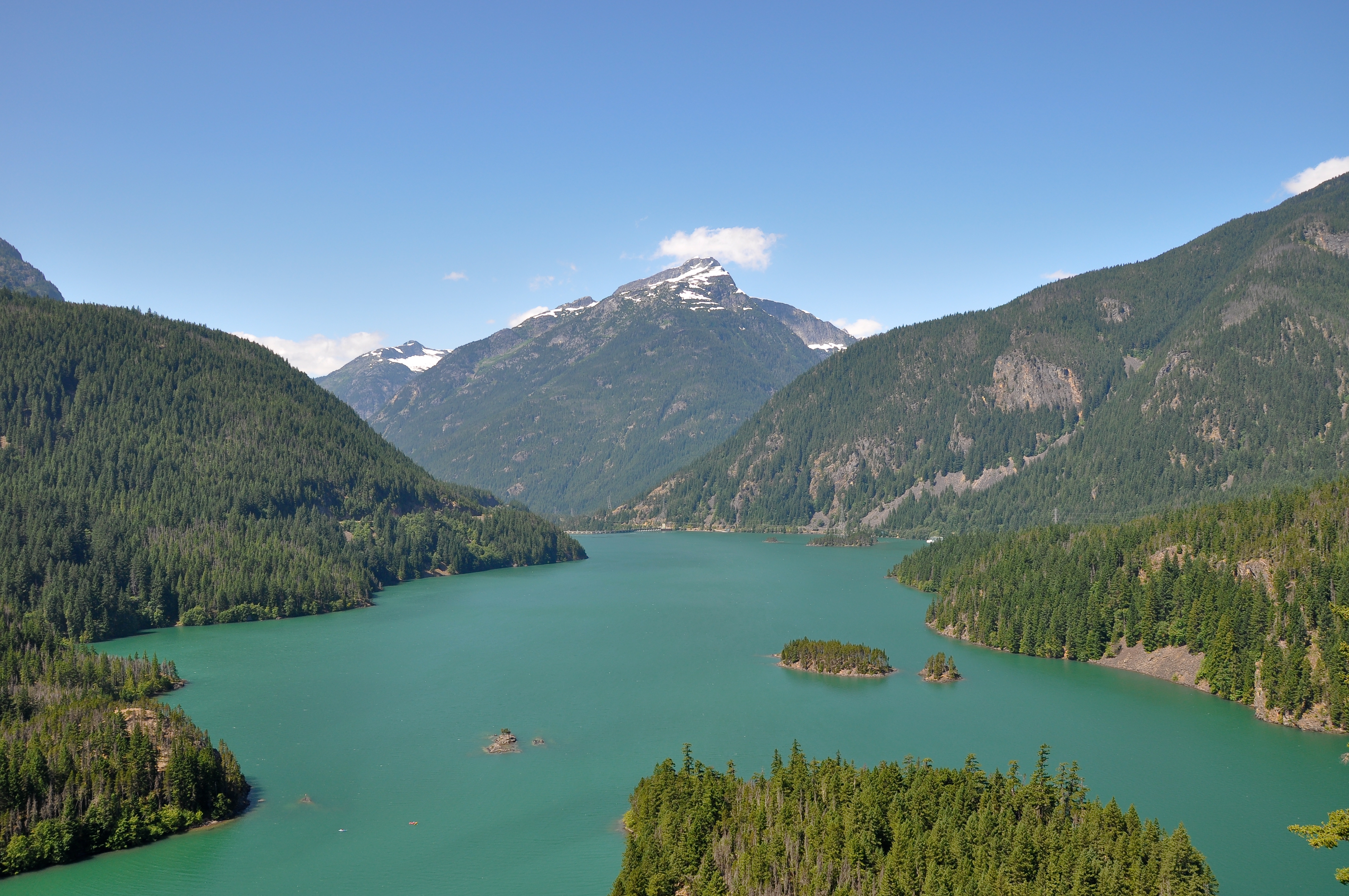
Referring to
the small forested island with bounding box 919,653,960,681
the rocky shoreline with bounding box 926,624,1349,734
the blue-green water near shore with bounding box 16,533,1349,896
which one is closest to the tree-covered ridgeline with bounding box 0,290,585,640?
the blue-green water near shore with bounding box 16,533,1349,896

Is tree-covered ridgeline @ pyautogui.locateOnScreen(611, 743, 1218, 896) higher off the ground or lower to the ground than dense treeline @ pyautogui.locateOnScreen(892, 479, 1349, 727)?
lower

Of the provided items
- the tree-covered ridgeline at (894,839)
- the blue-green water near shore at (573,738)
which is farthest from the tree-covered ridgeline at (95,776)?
the tree-covered ridgeline at (894,839)

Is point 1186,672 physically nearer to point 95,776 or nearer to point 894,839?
point 894,839

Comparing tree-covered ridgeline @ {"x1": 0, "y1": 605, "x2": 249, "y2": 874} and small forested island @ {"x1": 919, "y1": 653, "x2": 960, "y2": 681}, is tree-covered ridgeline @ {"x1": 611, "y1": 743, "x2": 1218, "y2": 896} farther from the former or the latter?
small forested island @ {"x1": 919, "y1": 653, "x2": 960, "y2": 681}

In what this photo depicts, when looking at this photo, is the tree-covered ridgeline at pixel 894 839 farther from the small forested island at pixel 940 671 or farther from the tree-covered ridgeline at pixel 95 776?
the small forested island at pixel 940 671

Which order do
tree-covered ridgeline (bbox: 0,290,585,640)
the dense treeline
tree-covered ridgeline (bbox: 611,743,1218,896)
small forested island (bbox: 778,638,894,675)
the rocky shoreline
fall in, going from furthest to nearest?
tree-covered ridgeline (bbox: 0,290,585,640)
small forested island (bbox: 778,638,894,675)
the dense treeline
the rocky shoreline
tree-covered ridgeline (bbox: 611,743,1218,896)

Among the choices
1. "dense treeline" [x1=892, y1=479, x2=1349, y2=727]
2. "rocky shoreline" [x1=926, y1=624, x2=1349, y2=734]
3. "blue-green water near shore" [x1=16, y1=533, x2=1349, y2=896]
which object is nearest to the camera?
"blue-green water near shore" [x1=16, y1=533, x2=1349, y2=896]

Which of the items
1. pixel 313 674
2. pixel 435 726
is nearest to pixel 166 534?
pixel 313 674
